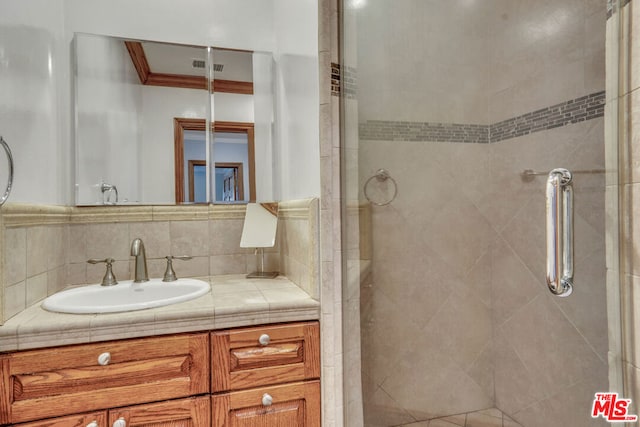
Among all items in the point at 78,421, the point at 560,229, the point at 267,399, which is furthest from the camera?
the point at 267,399

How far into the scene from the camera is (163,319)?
3.99ft

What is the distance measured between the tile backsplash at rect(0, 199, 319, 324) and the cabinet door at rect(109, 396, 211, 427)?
19.2 inches

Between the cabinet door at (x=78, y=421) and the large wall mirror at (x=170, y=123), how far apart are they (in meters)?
0.94

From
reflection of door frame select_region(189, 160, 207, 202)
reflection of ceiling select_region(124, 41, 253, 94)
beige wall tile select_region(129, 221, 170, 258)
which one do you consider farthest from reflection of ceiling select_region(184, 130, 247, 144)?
beige wall tile select_region(129, 221, 170, 258)

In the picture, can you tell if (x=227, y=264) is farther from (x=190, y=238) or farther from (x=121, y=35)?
(x=121, y=35)

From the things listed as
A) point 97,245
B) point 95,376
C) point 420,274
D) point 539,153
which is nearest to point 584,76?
point 539,153

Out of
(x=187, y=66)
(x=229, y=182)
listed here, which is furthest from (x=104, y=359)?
(x=187, y=66)

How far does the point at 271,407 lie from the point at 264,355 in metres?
0.19

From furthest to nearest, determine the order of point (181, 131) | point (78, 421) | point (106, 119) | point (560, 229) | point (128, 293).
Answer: point (181, 131)
point (106, 119)
point (128, 293)
point (78, 421)
point (560, 229)

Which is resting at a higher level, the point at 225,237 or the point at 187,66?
the point at 187,66

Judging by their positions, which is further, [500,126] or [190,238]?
[190,238]

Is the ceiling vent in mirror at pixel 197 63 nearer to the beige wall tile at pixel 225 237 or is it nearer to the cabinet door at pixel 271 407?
the beige wall tile at pixel 225 237

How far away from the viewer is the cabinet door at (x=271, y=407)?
1.27 meters

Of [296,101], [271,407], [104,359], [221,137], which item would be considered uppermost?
[296,101]
